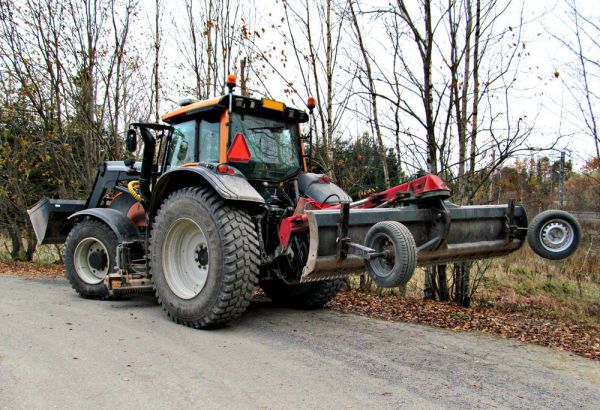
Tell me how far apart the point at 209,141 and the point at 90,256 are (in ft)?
9.02

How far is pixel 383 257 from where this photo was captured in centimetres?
463

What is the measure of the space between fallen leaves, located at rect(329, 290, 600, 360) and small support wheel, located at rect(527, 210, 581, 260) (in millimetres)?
885

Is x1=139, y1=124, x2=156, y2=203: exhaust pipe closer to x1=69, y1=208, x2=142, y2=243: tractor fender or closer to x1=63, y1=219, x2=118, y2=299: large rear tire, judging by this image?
x1=69, y1=208, x2=142, y2=243: tractor fender

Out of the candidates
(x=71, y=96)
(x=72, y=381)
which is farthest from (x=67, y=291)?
(x=71, y=96)

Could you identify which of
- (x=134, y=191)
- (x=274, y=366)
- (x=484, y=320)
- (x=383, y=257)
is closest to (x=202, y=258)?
(x=134, y=191)

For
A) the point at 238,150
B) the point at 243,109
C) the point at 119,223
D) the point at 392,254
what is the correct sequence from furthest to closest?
the point at 119,223 < the point at 243,109 < the point at 238,150 < the point at 392,254

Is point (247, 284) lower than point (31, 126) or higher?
lower

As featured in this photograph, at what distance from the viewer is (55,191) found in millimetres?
13633

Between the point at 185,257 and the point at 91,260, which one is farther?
the point at 91,260

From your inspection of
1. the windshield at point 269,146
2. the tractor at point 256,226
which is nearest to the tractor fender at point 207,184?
the tractor at point 256,226

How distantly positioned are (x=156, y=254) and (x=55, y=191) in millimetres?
8869

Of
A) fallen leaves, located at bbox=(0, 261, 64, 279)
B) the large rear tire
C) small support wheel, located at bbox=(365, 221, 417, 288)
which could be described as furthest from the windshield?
fallen leaves, located at bbox=(0, 261, 64, 279)

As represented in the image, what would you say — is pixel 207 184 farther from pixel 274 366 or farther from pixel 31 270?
pixel 31 270

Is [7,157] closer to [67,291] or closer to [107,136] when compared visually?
[107,136]
